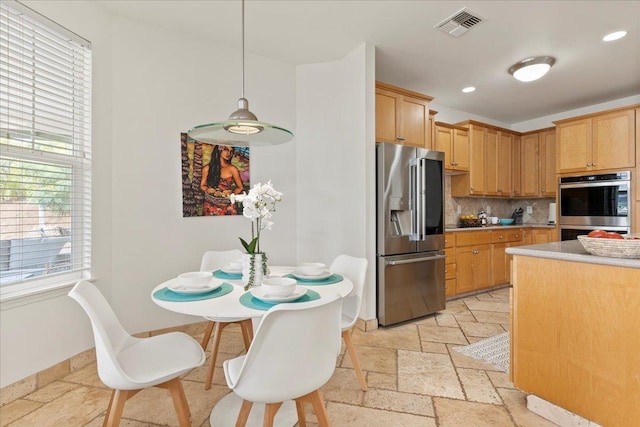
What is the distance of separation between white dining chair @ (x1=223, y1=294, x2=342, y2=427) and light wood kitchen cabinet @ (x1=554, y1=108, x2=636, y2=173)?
185 inches

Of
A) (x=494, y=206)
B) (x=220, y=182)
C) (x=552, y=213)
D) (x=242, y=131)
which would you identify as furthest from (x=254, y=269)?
(x=552, y=213)

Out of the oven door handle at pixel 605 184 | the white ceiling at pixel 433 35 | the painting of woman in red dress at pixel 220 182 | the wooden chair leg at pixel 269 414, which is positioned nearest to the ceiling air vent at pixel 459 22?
the white ceiling at pixel 433 35

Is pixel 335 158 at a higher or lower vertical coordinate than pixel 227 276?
higher

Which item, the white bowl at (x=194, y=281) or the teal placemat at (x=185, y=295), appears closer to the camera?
the teal placemat at (x=185, y=295)

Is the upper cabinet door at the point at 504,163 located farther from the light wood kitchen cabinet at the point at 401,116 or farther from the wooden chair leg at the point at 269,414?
the wooden chair leg at the point at 269,414

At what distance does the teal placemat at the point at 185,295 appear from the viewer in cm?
158

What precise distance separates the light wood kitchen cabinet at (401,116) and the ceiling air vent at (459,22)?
29.6 inches

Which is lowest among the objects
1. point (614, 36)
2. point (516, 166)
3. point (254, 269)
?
point (254, 269)

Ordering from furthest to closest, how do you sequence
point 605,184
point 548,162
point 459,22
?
point 548,162 → point 605,184 → point 459,22

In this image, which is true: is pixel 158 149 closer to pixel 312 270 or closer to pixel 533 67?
pixel 312 270

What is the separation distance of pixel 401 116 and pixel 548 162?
3.14 meters

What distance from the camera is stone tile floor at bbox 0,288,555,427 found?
178 cm

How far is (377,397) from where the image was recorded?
2.00m

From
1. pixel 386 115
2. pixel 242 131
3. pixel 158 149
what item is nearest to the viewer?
pixel 242 131
